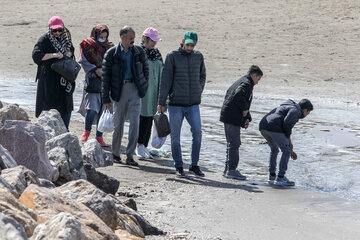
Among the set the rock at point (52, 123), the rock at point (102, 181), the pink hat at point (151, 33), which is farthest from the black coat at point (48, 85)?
the rock at point (102, 181)

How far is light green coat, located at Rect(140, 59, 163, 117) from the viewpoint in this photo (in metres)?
9.56

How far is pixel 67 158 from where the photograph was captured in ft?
23.2

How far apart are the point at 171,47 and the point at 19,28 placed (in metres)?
5.69

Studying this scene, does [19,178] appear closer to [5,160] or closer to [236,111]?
[5,160]

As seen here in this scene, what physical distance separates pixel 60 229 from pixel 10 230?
0.44 meters

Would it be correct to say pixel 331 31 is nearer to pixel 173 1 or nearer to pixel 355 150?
pixel 173 1

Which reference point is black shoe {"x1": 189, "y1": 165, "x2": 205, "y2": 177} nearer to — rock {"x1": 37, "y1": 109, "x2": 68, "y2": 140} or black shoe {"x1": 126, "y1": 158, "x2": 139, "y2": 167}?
black shoe {"x1": 126, "y1": 158, "x2": 139, "y2": 167}

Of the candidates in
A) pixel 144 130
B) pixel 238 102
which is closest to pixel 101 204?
pixel 238 102

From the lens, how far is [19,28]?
936 inches

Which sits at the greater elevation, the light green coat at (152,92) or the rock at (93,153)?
the light green coat at (152,92)

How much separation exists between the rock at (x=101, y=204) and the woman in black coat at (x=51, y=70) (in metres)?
3.39

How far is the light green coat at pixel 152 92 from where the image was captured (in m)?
9.56

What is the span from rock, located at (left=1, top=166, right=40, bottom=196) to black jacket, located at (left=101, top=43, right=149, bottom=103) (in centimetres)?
310

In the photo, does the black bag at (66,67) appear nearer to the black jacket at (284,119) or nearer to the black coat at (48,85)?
the black coat at (48,85)
